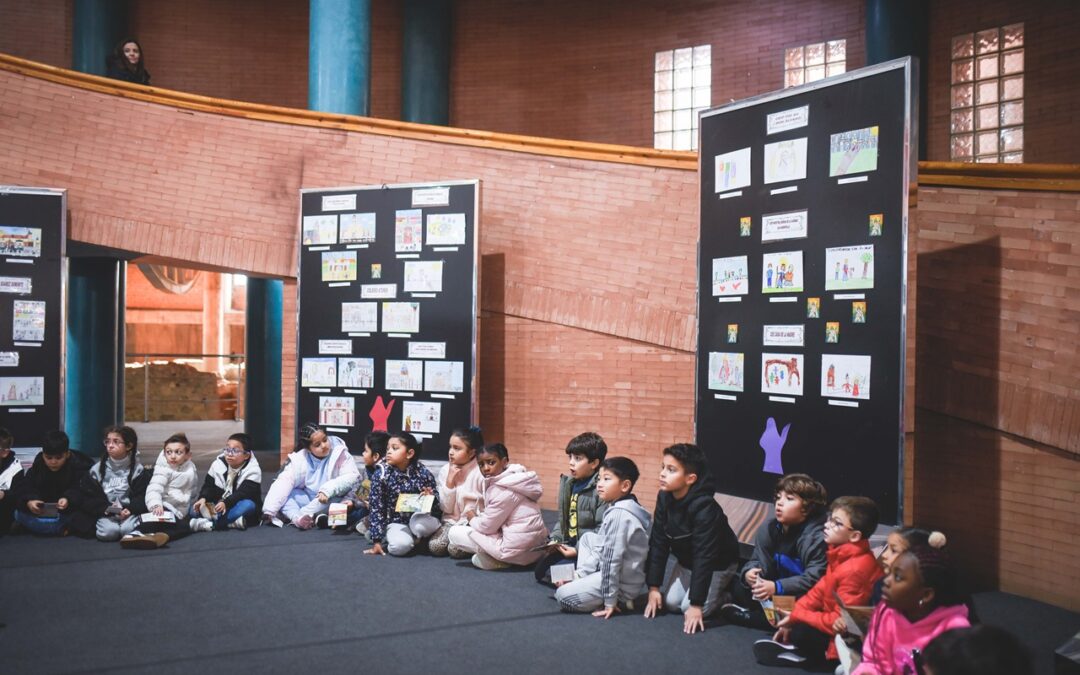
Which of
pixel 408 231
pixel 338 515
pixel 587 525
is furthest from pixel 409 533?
pixel 408 231

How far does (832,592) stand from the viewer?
462 centimetres

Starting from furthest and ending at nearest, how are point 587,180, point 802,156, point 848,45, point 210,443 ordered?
point 210,443 → point 848,45 → point 587,180 → point 802,156

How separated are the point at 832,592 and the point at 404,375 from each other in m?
5.13

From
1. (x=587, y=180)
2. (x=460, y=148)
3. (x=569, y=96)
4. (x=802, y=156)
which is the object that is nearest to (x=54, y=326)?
(x=460, y=148)

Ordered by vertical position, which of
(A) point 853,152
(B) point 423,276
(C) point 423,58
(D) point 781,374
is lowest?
(D) point 781,374

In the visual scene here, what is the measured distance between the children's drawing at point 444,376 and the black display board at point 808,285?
258cm

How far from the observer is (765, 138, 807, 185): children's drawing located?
618 cm

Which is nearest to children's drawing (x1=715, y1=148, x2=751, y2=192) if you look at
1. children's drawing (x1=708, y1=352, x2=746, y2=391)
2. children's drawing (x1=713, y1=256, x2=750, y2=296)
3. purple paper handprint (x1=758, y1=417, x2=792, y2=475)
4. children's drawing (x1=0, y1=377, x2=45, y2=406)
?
children's drawing (x1=713, y1=256, x2=750, y2=296)

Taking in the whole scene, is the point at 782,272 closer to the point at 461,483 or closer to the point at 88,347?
the point at 461,483

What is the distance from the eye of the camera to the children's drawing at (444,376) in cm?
864

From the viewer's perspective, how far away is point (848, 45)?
1273 centimetres

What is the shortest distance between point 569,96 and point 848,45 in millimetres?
4115

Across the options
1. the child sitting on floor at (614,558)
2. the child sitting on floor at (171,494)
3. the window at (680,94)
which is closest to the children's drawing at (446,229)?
the child sitting on floor at (171,494)

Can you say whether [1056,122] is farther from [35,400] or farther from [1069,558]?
[35,400]
